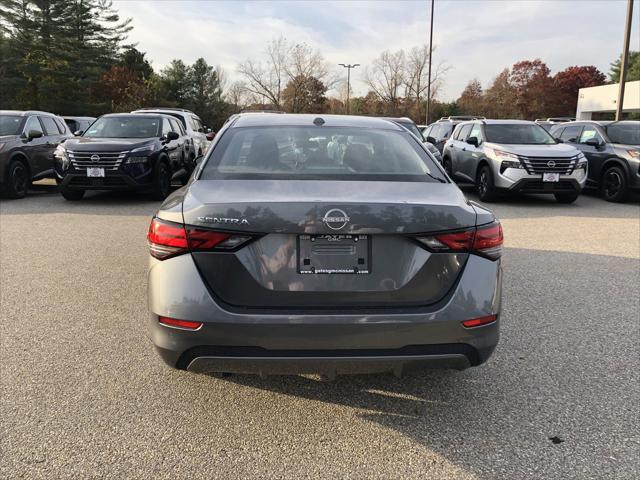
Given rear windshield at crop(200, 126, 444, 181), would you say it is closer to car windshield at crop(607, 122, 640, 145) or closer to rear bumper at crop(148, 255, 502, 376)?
rear bumper at crop(148, 255, 502, 376)

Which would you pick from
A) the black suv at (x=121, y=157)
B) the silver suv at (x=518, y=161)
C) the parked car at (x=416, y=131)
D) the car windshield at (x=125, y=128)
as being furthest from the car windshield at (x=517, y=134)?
the car windshield at (x=125, y=128)

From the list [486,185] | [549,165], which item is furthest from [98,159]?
[549,165]

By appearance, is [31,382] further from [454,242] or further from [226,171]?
[454,242]

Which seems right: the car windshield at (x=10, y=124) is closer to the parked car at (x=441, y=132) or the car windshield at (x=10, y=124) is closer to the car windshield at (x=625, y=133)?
the parked car at (x=441, y=132)

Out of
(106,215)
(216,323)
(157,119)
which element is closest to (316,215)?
(216,323)

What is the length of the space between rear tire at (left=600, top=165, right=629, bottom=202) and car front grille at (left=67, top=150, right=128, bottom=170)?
34.4ft

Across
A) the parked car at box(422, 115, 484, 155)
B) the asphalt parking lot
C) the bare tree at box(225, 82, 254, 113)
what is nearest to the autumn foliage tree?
the bare tree at box(225, 82, 254, 113)

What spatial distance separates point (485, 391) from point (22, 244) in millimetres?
6312

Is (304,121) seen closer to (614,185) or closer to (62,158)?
(62,158)

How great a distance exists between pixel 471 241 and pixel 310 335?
0.92 m

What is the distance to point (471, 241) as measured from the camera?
2631 mm

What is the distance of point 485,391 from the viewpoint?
3271 millimetres

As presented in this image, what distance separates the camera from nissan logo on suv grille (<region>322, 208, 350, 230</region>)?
8.08 ft

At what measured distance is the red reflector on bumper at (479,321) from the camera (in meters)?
2.60
